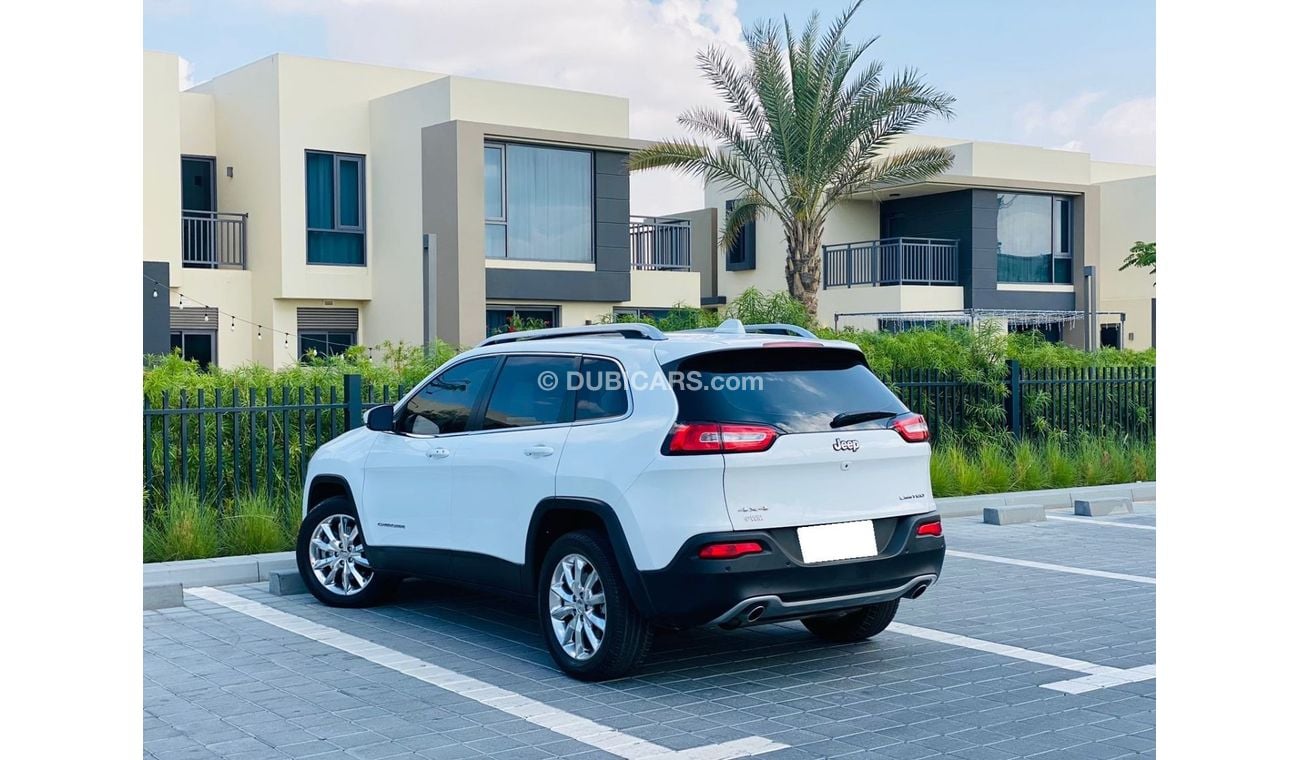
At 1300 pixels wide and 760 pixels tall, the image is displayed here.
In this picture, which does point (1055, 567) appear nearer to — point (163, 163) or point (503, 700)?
point (503, 700)

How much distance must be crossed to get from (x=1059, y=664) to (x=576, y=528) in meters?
2.61

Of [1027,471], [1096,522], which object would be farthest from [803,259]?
[1096,522]

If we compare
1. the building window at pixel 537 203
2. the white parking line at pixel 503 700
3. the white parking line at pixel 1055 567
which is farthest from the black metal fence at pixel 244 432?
the building window at pixel 537 203

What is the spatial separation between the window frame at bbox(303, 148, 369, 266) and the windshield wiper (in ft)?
66.5

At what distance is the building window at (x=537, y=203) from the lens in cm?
2488

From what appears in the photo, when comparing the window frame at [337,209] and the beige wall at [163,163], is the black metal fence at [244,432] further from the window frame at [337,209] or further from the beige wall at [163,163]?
the window frame at [337,209]

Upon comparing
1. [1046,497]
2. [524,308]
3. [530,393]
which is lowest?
[1046,497]

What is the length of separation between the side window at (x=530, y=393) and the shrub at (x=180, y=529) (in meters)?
3.66

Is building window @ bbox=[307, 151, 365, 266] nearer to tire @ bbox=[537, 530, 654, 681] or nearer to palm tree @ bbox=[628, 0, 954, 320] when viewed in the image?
palm tree @ bbox=[628, 0, 954, 320]

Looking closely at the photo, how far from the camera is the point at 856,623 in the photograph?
7293 millimetres

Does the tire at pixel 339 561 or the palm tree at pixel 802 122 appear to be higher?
the palm tree at pixel 802 122

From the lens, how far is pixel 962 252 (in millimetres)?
34281

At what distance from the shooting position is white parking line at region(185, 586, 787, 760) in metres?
5.32
